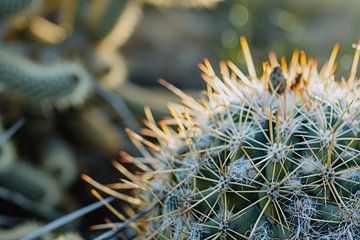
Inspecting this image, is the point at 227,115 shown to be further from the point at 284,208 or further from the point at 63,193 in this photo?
the point at 63,193

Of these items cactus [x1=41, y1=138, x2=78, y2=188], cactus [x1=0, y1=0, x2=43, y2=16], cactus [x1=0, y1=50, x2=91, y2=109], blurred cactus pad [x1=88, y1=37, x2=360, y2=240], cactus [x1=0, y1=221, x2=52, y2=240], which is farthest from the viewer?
cactus [x1=41, y1=138, x2=78, y2=188]

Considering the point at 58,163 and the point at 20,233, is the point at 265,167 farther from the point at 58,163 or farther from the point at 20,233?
the point at 58,163

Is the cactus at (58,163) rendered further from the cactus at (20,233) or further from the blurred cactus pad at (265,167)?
the blurred cactus pad at (265,167)

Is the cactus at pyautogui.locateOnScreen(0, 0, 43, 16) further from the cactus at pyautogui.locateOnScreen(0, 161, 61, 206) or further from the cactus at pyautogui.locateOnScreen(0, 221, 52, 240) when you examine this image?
the cactus at pyautogui.locateOnScreen(0, 221, 52, 240)

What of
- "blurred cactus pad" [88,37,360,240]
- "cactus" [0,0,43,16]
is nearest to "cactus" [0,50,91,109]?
"cactus" [0,0,43,16]

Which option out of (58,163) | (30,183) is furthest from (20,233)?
(58,163)

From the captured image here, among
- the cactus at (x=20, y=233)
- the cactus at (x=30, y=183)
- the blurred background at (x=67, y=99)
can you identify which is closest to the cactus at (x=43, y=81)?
the blurred background at (x=67, y=99)

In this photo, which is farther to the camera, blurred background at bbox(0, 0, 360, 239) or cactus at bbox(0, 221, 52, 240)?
blurred background at bbox(0, 0, 360, 239)
